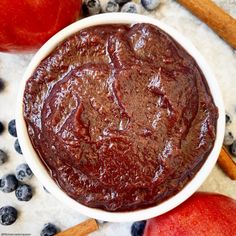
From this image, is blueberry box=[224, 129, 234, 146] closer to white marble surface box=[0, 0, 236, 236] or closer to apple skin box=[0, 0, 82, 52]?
white marble surface box=[0, 0, 236, 236]

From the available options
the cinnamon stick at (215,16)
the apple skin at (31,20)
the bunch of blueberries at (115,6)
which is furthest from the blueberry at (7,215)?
the cinnamon stick at (215,16)

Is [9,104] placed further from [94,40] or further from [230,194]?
[230,194]

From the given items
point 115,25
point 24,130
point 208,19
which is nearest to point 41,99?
point 24,130

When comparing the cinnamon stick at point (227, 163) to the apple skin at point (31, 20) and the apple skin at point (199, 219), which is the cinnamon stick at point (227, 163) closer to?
the apple skin at point (199, 219)

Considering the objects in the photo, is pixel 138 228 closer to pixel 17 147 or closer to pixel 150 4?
pixel 17 147

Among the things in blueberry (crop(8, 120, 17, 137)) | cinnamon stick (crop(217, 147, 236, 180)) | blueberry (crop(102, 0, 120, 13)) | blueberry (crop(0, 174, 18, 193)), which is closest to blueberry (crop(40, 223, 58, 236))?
blueberry (crop(0, 174, 18, 193))

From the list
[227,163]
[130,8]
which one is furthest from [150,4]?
[227,163]

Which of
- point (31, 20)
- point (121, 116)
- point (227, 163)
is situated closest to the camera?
point (121, 116)
